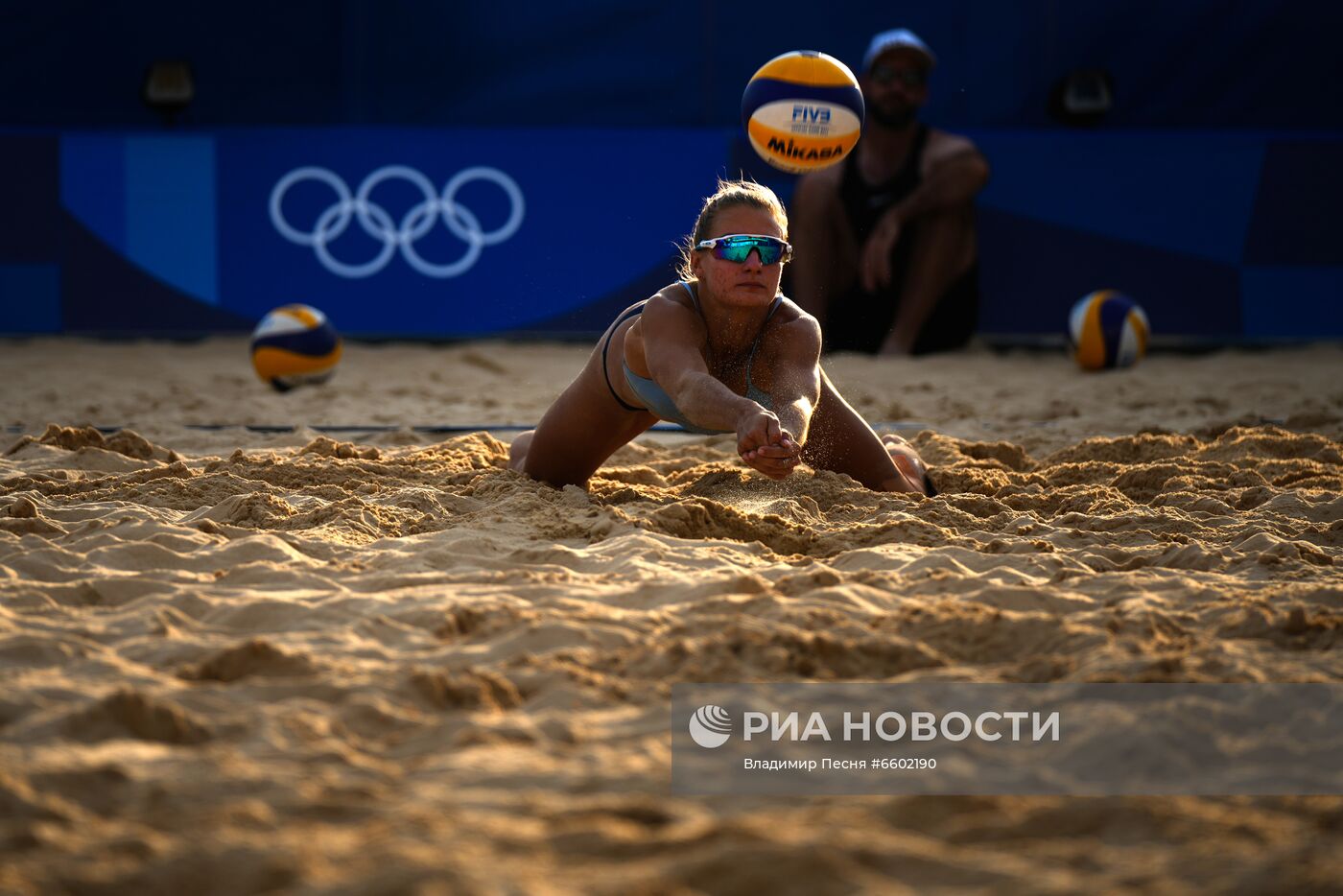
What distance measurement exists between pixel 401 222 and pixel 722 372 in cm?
534

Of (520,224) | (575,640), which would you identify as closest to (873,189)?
(520,224)

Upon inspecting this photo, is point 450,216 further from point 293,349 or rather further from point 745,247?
point 745,247

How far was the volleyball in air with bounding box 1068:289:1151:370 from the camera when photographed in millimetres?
8188

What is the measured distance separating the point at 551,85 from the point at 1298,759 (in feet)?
30.4

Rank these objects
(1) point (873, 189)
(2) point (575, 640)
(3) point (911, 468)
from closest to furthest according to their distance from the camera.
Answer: (2) point (575, 640), (3) point (911, 468), (1) point (873, 189)

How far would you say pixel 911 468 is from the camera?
4.89m

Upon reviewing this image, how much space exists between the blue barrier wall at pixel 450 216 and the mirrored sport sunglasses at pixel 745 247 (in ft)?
16.5

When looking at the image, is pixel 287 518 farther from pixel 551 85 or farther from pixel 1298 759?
pixel 551 85

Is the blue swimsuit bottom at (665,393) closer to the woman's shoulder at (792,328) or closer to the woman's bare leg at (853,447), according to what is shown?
the woman's shoulder at (792,328)

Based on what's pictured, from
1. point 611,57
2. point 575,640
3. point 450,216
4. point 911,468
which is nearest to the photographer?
point 575,640

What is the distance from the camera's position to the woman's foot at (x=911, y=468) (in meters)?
4.80

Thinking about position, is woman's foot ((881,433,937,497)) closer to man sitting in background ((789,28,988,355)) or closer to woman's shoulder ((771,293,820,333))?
woman's shoulder ((771,293,820,333))

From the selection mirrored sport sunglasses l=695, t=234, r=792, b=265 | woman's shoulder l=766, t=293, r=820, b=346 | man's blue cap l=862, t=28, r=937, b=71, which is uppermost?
man's blue cap l=862, t=28, r=937, b=71

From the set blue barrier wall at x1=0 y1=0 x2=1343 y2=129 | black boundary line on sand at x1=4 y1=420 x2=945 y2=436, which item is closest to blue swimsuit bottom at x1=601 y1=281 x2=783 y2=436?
black boundary line on sand at x1=4 y1=420 x2=945 y2=436
